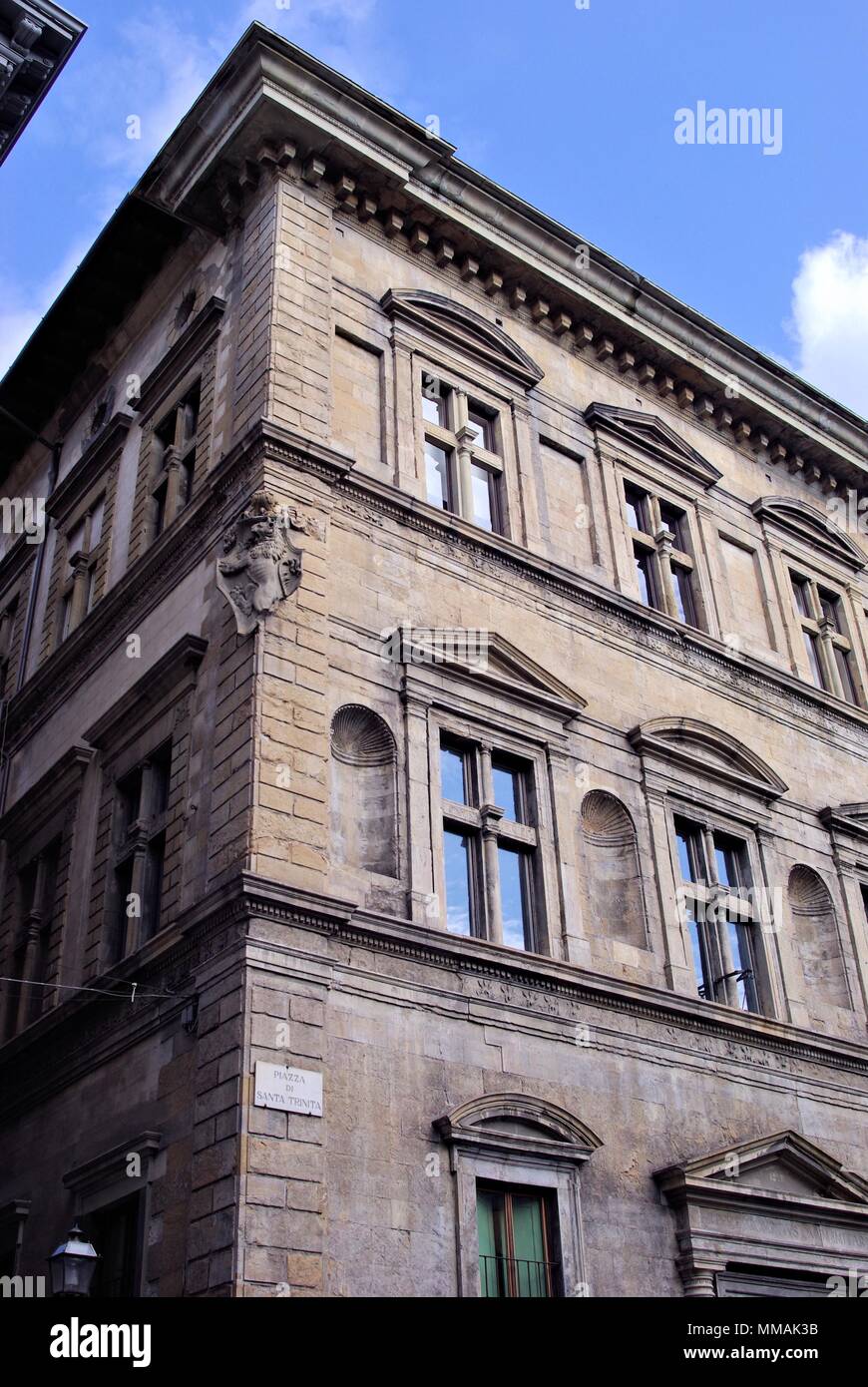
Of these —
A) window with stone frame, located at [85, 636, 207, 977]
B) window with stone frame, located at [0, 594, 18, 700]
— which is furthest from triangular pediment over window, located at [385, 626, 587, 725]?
window with stone frame, located at [0, 594, 18, 700]

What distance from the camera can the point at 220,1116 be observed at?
15141 mm

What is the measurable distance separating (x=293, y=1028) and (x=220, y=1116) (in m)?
1.17

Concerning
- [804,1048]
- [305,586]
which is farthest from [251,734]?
[804,1048]

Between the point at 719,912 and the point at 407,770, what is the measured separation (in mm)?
5949

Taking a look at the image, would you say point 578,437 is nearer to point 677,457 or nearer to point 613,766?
point 677,457

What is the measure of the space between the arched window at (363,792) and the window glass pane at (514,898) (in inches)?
76.7

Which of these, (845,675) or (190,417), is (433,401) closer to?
(190,417)

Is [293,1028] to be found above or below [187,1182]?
above

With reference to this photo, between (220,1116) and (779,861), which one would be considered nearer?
(220,1116)

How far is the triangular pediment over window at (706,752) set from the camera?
869 inches

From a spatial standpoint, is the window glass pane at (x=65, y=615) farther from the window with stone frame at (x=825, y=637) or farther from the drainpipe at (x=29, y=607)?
the window with stone frame at (x=825, y=637)

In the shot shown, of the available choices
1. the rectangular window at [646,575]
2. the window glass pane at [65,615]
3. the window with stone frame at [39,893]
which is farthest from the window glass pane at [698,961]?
the window glass pane at [65,615]

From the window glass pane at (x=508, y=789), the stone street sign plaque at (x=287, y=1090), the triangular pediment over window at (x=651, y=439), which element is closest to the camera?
the stone street sign plaque at (x=287, y=1090)

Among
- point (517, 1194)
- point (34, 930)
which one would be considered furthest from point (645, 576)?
point (517, 1194)
